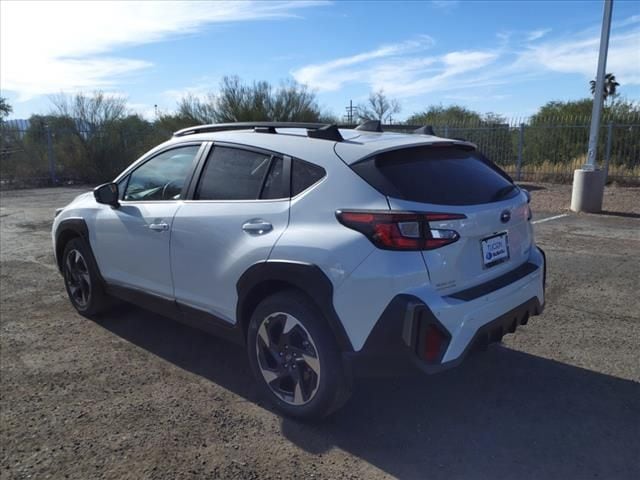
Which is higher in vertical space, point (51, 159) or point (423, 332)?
point (51, 159)

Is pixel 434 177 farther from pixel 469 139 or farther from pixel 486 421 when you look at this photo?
pixel 469 139

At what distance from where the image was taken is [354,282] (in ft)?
8.81

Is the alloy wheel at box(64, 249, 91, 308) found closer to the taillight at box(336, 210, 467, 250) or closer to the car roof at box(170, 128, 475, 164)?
the car roof at box(170, 128, 475, 164)

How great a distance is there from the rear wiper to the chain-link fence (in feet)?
45.1

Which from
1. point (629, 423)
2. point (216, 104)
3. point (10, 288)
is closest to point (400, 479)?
point (629, 423)

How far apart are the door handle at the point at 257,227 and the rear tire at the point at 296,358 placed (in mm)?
391

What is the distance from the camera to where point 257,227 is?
3.17m

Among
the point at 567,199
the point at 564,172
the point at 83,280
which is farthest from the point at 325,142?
the point at 564,172

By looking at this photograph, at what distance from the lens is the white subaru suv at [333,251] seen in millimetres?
2668

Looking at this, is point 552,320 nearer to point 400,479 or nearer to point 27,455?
point 400,479

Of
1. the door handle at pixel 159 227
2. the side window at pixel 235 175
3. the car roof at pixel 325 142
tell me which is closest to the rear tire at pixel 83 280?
the door handle at pixel 159 227

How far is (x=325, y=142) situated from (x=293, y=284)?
91 centimetres

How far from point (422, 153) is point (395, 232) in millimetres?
756

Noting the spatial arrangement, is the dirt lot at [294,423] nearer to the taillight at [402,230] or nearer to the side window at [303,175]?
the taillight at [402,230]
